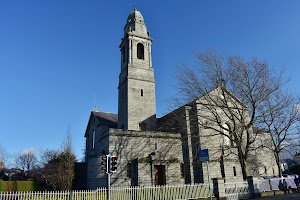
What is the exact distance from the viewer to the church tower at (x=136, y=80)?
1036 inches

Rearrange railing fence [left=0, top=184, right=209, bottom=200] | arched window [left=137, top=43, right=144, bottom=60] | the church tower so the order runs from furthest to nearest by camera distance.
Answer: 1. arched window [left=137, top=43, right=144, bottom=60]
2. the church tower
3. railing fence [left=0, top=184, right=209, bottom=200]

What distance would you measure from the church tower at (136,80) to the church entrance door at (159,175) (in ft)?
17.7

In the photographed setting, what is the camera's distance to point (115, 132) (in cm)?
2141

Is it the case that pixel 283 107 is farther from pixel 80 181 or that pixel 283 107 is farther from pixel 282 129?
pixel 80 181

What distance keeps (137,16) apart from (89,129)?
21427 mm

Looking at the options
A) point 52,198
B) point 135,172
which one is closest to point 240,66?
point 135,172

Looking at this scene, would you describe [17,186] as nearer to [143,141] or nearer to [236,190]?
[143,141]

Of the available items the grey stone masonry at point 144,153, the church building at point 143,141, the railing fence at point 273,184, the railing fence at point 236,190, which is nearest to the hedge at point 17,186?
the church building at point 143,141

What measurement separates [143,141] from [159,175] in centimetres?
384

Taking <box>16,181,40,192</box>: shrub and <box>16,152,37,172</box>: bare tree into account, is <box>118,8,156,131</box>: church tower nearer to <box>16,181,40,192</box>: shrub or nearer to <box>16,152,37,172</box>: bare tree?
<box>16,181,40,192</box>: shrub

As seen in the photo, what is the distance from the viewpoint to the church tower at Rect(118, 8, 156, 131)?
26327 millimetres

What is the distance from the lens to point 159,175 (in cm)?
2217

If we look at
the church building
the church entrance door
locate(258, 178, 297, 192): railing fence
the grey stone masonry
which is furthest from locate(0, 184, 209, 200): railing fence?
the church entrance door

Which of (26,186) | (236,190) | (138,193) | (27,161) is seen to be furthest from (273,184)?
(27,161)
